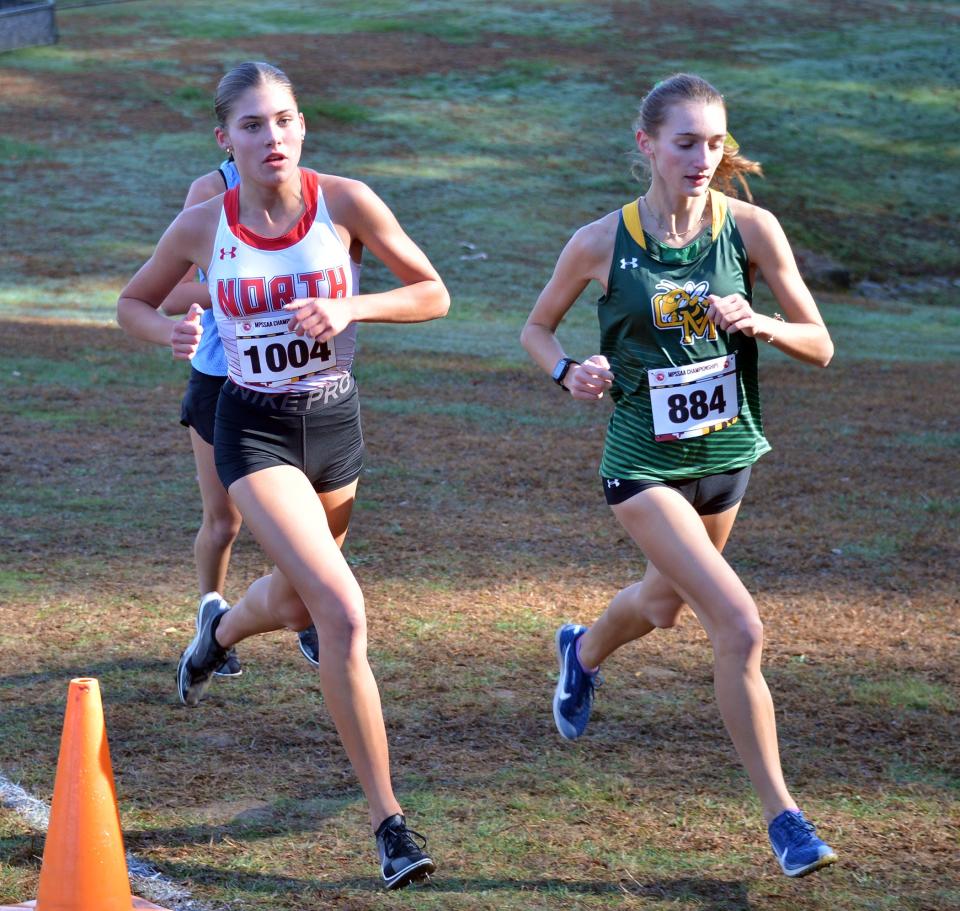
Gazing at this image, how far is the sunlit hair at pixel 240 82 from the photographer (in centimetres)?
425

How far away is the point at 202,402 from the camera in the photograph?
530cm

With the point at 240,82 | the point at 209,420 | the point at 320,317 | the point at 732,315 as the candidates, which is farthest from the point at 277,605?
the point at 732,315

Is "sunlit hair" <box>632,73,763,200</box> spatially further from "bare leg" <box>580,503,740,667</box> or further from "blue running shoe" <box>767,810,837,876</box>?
"blue running shoe" <box>767,810,837,876</box>

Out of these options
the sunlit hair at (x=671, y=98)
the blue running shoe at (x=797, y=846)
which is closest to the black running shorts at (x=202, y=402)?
the sunlit hair at (x=671, y=98)

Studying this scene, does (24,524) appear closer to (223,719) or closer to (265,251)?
(223,719)

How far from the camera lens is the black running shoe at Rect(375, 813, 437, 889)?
3.79 metres

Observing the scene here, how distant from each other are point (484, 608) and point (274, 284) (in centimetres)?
276

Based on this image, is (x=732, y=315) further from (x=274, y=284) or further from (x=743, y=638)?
(x=274, y=284)

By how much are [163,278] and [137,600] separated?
2471 millimetres

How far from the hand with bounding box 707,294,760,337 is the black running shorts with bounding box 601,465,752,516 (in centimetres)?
51

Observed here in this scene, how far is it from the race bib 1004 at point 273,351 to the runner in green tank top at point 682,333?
0.79 meters

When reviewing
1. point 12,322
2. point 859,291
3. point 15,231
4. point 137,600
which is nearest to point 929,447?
point 137,600

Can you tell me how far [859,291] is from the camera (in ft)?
68.5

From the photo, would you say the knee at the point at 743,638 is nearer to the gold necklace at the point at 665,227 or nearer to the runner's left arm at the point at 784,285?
the runner's left arm at the point at 784,285
